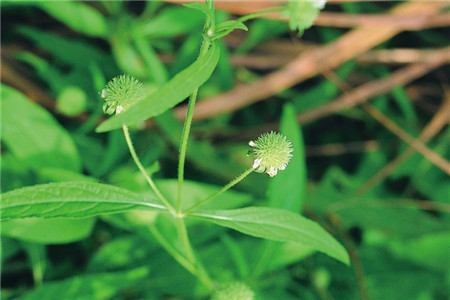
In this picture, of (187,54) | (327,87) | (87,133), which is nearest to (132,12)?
(187,54)

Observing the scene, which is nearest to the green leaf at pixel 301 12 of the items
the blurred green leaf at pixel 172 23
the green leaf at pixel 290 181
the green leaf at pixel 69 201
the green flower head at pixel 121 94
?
the green flower head at pixel 121 94

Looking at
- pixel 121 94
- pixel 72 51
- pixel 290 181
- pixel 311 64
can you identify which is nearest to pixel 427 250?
pixel 290 181

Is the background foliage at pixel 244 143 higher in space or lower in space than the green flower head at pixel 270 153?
higher

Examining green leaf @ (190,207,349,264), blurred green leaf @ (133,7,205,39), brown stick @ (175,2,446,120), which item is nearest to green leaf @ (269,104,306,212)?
green leaf @ (190,207,349,264)

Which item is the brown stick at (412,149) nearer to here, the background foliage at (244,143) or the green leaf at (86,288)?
the background foliage at (244,143)

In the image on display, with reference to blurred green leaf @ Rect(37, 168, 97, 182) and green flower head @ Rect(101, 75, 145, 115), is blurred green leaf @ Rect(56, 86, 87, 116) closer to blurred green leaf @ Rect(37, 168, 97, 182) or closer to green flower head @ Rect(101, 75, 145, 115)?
blurred green leaf @ Rect(37, 168, 97, 182)

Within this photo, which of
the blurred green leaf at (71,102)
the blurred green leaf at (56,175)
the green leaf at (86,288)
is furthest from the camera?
the blurred green leaf at (71,102)
